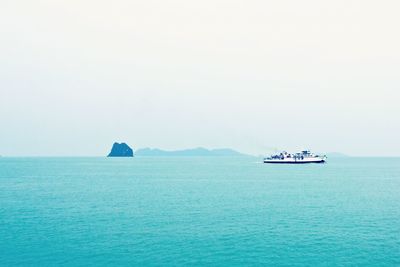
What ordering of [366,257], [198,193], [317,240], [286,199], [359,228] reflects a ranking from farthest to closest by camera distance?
[198,193] → [286,199] → [359,228] → [317,240] → [366,257]

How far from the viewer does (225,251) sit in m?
44.2

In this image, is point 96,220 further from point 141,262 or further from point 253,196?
point 253,196

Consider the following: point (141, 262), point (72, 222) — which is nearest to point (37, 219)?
point (72, 222)

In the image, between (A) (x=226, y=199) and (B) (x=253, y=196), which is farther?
(B) (x=253, y=196)

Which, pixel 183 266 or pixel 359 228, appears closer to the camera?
pixel 183 266

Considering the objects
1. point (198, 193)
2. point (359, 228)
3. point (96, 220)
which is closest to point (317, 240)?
A: point (359, 228)

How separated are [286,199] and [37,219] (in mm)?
59680

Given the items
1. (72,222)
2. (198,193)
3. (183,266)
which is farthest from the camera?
(198,193)

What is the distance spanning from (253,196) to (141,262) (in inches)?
2334

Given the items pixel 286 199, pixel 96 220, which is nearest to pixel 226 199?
→ pixel 286 199

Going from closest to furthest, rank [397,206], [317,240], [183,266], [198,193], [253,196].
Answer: [183,266] < [317,240] < [397,206] < [253,196] < [198,193]

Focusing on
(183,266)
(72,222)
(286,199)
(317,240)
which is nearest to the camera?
(183,266)

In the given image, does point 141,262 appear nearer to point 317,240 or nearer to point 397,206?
point 317,240

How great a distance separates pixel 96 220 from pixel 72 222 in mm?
4241
